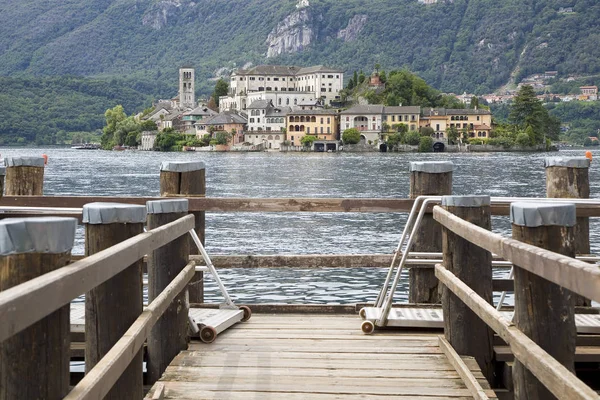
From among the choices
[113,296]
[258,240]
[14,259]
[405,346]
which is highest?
[14,259]

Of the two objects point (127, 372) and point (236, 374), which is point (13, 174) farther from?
point (127, 372)

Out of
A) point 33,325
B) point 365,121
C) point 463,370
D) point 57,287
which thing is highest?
point 365,121

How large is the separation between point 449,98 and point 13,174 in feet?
619

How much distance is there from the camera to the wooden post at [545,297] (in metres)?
3.58

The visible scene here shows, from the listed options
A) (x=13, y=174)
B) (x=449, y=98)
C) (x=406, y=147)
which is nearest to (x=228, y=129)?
(x=406, y=147)

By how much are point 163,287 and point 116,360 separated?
2147 millimetres

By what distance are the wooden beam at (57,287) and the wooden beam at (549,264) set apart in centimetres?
155

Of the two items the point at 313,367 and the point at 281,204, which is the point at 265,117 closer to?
the point at 281,204

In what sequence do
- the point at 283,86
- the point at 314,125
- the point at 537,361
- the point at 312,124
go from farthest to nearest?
the point at 283,86
the point at 314,125
the point at 312,124
the point at 537,361

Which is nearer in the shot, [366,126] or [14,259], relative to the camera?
[14,259]

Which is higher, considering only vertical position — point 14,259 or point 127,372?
point 14,259

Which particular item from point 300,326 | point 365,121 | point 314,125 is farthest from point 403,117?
point 300,326

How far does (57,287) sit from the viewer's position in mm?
2604

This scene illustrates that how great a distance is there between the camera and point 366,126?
16688 centimetres
